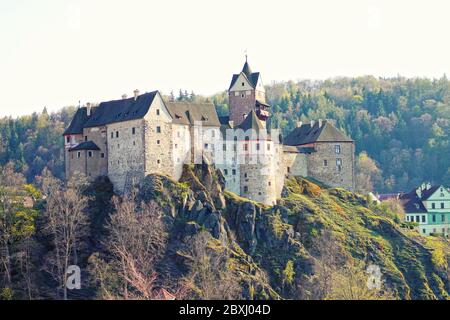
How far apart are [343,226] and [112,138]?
24090 mm

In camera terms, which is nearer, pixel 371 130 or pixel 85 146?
pixel 85 146

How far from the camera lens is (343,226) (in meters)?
86.9

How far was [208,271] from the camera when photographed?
69625mm

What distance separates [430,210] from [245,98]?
1300 inches

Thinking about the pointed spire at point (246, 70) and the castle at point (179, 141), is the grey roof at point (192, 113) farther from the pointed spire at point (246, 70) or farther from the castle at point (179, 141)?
the pointed spire at point (246, 70)

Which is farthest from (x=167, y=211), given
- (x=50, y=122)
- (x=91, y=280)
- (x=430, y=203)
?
(x=50, y=122)

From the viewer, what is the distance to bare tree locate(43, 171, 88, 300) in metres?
69.2

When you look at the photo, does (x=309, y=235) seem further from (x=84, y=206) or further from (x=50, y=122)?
(x=50, y=122)

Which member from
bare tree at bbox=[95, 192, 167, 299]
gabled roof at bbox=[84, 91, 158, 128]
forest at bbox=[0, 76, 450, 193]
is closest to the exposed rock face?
bare tree at bbox=[95, 192, 167, 299]

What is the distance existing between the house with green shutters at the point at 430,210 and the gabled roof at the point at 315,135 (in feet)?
58.8

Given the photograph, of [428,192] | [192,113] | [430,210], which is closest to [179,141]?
[192,113]

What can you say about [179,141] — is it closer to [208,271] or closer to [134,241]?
[134,241]

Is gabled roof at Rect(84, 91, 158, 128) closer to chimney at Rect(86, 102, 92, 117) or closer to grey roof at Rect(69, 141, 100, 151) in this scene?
chimney at Rect(86, 102, 92, 117)

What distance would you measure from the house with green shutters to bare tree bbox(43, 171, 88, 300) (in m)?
49.4
